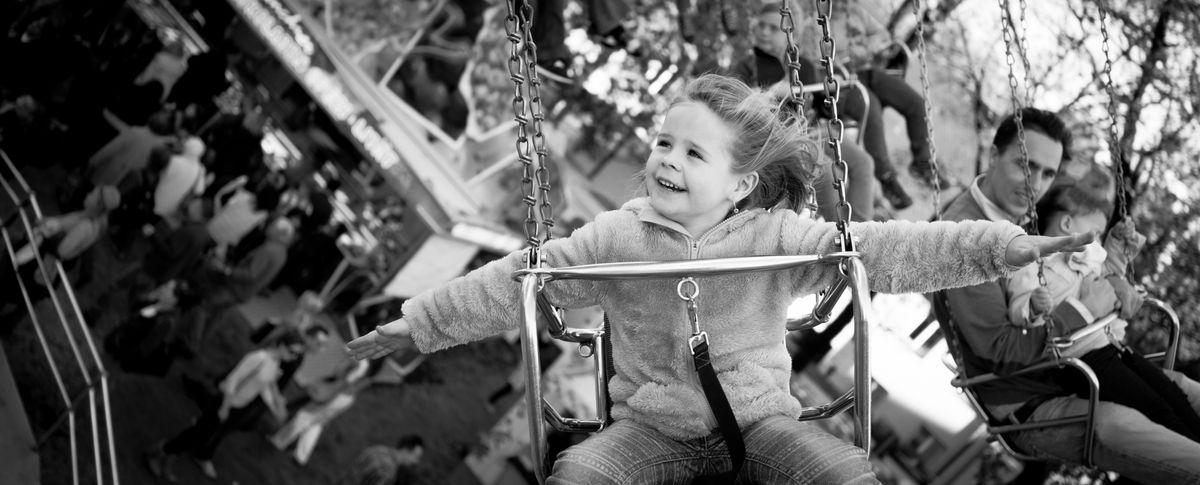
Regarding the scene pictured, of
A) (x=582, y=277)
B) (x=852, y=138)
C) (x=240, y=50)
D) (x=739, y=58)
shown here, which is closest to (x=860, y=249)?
(x=582, y=277)

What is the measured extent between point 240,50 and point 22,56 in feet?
6.16

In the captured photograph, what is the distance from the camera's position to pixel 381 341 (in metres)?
2.29

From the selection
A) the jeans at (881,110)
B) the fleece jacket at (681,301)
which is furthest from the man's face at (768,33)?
the fleece jacket at (681,301)

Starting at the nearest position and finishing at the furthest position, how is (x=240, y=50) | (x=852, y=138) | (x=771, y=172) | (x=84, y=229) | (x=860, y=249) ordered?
(x=860, y=249), (x=771, y=172), (x=852, y=138), (x=84, y=229), (x=240, y=50)

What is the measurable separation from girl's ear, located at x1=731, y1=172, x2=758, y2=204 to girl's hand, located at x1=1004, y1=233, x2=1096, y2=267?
56 centimetres

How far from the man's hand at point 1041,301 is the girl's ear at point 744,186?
1.46m

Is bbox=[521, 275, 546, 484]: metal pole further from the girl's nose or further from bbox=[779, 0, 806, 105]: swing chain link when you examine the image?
bbox=[779, 0, 806, 105]: swing chain link

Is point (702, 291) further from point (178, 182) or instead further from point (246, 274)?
point (246, 274)

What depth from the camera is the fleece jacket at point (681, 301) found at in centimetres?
226

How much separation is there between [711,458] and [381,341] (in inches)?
26.0

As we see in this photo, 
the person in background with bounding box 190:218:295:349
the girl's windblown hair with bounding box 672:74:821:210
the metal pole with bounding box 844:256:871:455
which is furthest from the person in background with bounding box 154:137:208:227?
the metal pole with bounding box 844:256:871:455

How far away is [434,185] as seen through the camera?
9570 mm

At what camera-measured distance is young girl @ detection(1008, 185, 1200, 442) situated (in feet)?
11.6

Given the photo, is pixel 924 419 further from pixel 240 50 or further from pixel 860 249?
pixel 860 249
